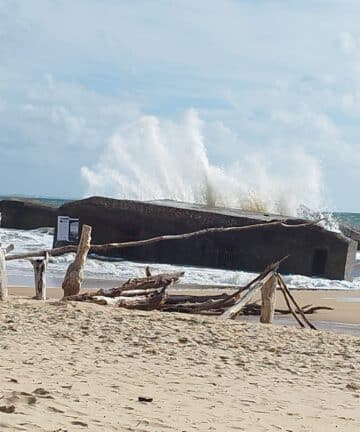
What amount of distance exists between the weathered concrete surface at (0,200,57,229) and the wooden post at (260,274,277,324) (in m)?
20.8

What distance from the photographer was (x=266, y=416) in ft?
19.2

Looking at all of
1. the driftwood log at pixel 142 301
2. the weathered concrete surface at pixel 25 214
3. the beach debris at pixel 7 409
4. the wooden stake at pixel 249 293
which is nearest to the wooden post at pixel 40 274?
the driftwood log at pixel 142 301

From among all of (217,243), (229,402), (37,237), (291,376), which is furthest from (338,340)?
(37,237)

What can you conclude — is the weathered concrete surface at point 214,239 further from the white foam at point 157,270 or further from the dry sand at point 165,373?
the dry sand at point 165,373

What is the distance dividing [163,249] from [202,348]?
43.0 ft

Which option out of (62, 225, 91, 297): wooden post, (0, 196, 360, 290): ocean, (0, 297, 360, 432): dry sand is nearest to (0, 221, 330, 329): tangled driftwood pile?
(62, 225, 91, 297): wooden post

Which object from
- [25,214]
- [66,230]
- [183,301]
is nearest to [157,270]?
[66,230]

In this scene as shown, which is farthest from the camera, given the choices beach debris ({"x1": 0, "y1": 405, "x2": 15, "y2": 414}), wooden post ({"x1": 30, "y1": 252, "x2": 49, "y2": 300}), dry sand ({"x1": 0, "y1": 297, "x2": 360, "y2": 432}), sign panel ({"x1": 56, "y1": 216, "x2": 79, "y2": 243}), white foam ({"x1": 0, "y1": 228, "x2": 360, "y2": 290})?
sign panel ({"x1": 56, "y1": 216, "x2": 79, "y2": 243})

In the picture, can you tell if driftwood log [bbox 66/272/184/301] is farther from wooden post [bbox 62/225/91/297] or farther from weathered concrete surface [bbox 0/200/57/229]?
weathered concrete surface [bbox 0/200/57/229]

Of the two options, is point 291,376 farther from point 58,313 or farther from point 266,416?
point 58,313

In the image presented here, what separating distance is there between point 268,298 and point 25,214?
2238 cm

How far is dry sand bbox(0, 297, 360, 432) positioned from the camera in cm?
529

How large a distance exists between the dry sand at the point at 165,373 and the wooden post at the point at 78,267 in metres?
0.82

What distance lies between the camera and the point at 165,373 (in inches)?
287
